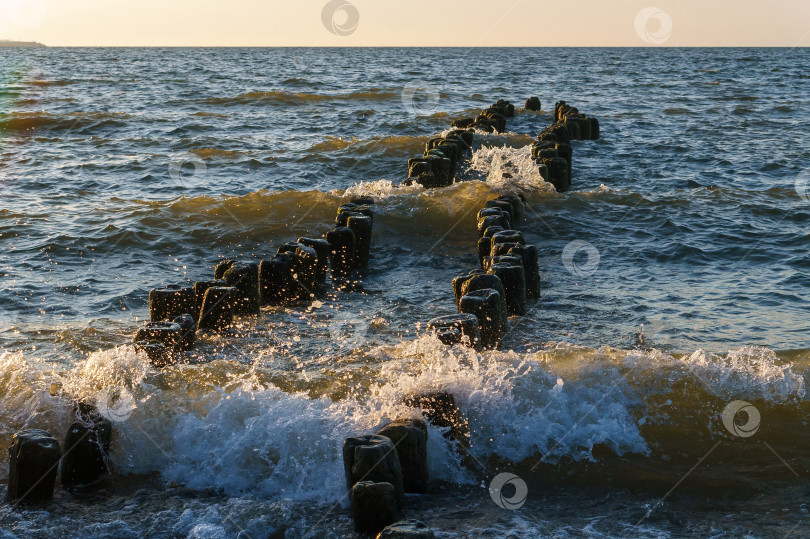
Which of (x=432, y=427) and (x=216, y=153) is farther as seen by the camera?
(x=216, y=153)

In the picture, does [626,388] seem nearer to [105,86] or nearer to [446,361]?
[446,361]

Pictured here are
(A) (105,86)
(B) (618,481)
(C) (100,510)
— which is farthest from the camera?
(A) (105,86)

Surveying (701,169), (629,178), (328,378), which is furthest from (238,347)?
(701,169)

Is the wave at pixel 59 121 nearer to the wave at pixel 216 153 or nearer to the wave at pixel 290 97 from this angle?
the wave at pixel 290 97

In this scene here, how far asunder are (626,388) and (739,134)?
66.0 feet

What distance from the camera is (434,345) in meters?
6.33

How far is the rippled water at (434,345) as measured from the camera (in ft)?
17.4

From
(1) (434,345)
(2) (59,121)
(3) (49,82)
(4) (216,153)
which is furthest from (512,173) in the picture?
(3) (49,82)

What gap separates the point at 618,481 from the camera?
5.50 m

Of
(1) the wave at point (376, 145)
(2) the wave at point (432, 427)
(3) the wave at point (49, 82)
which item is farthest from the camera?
(3) the wave at point (49, 82)

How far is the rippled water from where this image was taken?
5.30 metres

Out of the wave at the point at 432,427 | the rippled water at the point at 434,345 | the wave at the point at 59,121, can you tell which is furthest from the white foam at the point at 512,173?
the wave at the point at 59,121

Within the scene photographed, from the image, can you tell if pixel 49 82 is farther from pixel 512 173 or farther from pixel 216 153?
pixel 512 173

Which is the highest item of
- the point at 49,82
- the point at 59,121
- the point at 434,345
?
the point at 49,82
